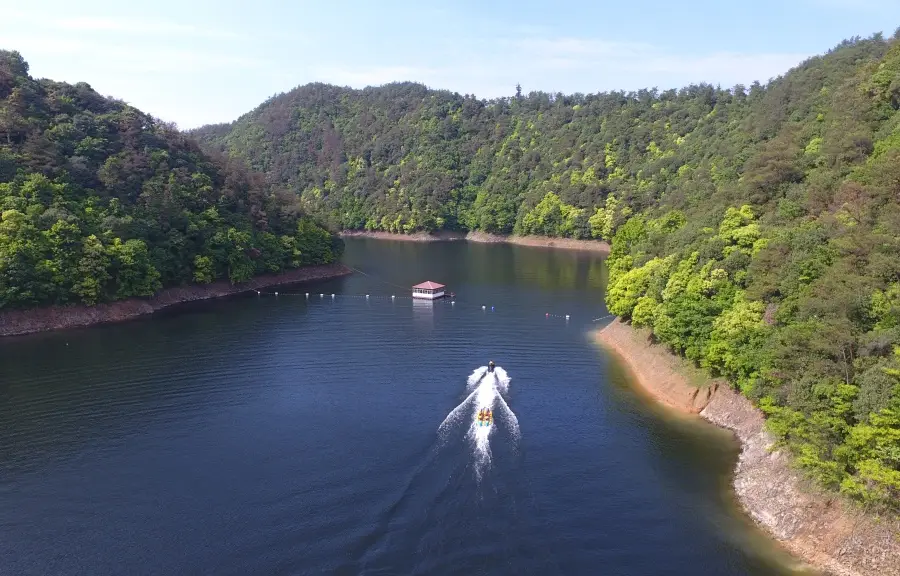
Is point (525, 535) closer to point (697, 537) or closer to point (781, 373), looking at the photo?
point (697, 537)

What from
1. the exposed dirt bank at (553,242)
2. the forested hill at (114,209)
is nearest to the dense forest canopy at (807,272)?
the exposed dirt bank at (553,242)

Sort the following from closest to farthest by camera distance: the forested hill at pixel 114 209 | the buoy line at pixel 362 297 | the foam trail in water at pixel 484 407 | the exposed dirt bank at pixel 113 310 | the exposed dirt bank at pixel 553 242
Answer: the foam trail in water at pixel 484 407, the exposed dirt bank at pixel 113 310, the forested hill at pixel 114 209, the buoy line at pixel 362 297, the exposed dirt bank at pixel 553 242

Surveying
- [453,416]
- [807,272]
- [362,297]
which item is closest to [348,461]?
[453,416]

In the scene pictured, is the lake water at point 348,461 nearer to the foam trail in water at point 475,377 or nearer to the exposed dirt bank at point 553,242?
the foam trail in water at point 475,377

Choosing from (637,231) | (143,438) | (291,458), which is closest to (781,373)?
(291,458)

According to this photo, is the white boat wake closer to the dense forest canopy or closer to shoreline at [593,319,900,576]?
shoreline at [593,319,900,576]

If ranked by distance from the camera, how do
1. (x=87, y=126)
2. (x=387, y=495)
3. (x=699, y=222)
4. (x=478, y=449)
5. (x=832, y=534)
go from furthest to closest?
1. (x=87, y=126)
2. (x=699, y=222)
3. (x=478, y=449)
4. (x=387, y=495)
5. (x=832, y=534)

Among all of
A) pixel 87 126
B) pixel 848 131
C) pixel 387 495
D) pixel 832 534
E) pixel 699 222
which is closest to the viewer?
pixel 832 534
